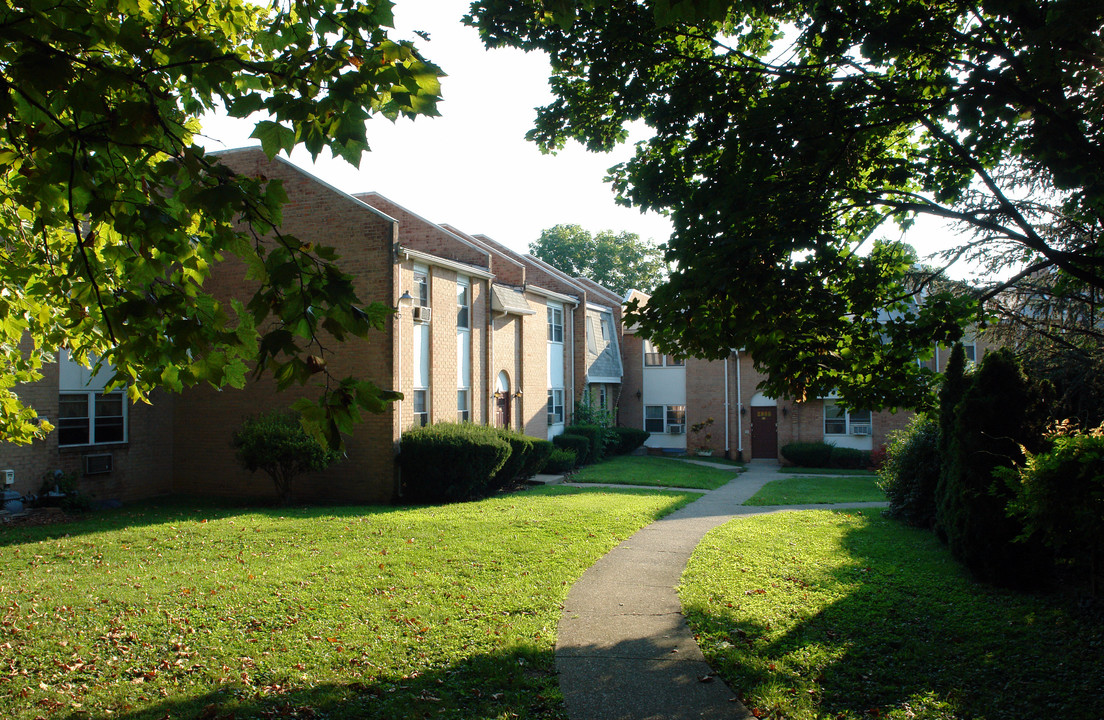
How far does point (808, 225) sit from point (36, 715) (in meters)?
7.90

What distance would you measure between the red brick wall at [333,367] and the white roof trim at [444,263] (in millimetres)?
690

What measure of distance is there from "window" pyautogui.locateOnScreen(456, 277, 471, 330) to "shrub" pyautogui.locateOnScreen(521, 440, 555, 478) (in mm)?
4319

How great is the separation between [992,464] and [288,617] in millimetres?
9061

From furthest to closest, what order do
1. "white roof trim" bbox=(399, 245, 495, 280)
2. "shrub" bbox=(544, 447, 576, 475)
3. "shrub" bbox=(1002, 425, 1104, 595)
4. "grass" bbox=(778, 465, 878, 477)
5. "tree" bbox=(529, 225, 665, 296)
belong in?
"tree" bbox=(529, 225, 665, 296) → "grass" bbox=(778, 465, 878, 477) → "shrub" bbox=(544, 447, 576, 475) → "white roof trim" bbox=(399, 245, 495, 280) → "shrub" bbox=(1002, 425, 1104, 595)

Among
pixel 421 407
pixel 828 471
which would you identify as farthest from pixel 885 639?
pixel 828 471

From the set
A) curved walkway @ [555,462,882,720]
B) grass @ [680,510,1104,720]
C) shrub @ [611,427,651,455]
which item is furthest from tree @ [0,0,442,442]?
shrub @ [611,427,651,455]

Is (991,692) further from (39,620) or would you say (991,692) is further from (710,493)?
(710,493)

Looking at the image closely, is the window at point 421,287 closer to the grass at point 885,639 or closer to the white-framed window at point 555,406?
the white-framed window at point 555,406

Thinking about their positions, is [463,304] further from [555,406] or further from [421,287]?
[555,406]

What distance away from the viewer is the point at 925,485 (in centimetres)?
1429

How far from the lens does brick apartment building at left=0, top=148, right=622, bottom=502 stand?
17.3 meters

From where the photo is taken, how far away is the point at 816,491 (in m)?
21.3

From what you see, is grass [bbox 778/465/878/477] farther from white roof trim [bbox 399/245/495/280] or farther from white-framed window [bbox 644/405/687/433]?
white roof trim [bbox 399/245/495/280]

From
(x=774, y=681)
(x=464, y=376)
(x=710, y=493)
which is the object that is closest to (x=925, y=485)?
(x=710, y=493)
